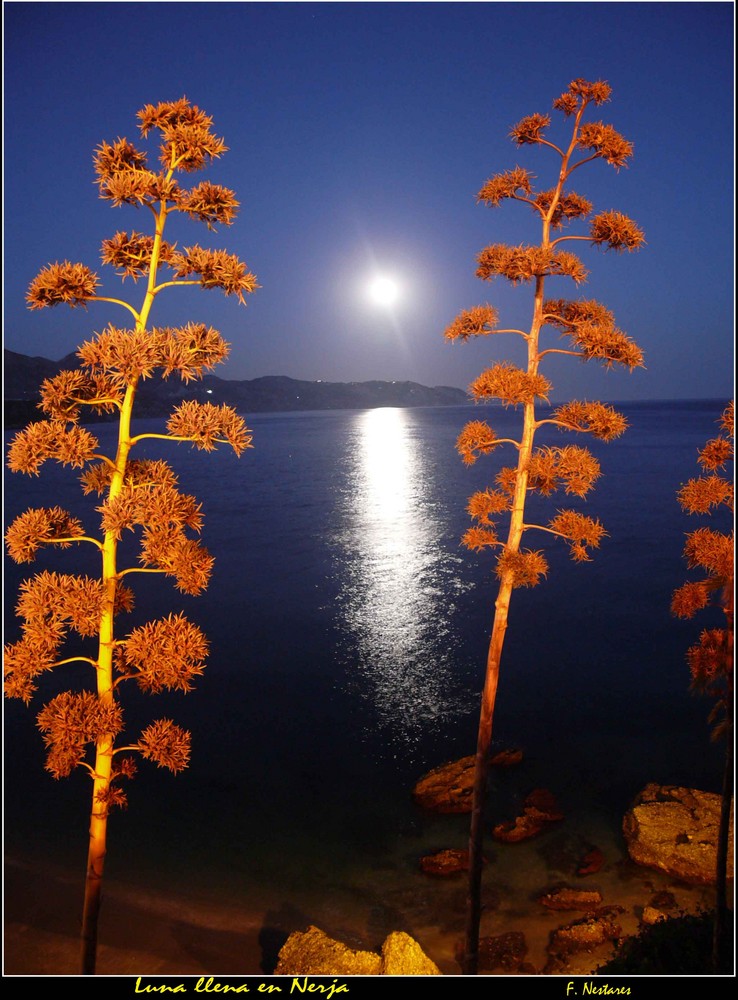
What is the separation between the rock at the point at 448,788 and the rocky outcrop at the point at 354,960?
875 centimetres

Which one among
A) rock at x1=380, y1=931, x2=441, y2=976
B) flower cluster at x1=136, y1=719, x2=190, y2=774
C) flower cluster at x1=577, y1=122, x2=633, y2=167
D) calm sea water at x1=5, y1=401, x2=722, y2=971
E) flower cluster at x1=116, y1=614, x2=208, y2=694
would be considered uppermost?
flower cluster at x1=577, y1=122, x2=633, y2=167

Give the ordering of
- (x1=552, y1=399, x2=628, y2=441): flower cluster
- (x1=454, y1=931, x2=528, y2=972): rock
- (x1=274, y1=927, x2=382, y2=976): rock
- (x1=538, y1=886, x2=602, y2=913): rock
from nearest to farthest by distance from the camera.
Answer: (x1=552, y1=399, x2=628, y2=441): flower cluster < (x1=274, y1=927, x2=382, y2=976): rock < (x1=454, y1=931, x2=528, y2=972): rock < (x1=538, y1=886, x2=602, y2=913): rock

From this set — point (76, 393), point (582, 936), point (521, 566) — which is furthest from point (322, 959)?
point (76, 393)

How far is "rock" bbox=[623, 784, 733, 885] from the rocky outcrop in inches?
317

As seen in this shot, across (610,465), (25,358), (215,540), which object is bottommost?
(215,540)

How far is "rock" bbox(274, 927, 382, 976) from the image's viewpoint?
1045 cm

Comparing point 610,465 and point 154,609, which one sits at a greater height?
point 610,465

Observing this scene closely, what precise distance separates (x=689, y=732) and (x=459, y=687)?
385 inches

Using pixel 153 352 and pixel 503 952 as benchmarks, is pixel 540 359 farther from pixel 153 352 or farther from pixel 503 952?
pixel 503 952

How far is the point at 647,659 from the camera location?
108ft

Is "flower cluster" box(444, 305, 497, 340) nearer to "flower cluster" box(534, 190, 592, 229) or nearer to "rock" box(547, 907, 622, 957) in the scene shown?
"flower cluster" box(534, 190, 592, 229)

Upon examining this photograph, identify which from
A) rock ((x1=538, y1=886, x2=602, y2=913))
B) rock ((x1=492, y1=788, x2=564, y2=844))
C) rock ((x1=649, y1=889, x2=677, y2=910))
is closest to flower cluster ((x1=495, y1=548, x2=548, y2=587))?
rock ((x1=538, y1=886, x2=602, y2=913))
